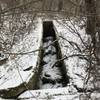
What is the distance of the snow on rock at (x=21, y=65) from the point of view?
228 inches

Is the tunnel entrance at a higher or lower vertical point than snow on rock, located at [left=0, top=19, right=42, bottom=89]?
lower

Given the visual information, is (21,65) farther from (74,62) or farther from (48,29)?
(48,29)

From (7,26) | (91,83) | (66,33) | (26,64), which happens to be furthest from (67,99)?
(7,26)

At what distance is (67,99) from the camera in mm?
5266

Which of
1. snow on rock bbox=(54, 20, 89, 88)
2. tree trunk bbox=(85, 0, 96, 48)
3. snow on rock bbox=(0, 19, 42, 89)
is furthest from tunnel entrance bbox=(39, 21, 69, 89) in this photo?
tree trunk bbox=(85, 0, 96, 48)

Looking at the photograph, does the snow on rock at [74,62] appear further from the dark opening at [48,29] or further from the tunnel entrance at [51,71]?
the dark opening at [48,29]

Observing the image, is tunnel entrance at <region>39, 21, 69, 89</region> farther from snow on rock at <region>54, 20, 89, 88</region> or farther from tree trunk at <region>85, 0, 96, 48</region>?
tree trunk at <region>85, 0, 96, 48</region>

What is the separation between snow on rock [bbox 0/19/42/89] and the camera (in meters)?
A: 5.79

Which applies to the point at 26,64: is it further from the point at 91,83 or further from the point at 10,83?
the point at 91,83

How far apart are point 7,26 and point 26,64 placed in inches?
127

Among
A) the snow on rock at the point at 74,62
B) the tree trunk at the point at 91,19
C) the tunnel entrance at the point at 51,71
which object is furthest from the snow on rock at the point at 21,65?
the tree trunk at the point at 91,19

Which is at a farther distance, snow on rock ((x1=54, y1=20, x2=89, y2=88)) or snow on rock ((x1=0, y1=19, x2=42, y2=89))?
snow on rock ((x1=54, y1=20, x2=89, y2=88))

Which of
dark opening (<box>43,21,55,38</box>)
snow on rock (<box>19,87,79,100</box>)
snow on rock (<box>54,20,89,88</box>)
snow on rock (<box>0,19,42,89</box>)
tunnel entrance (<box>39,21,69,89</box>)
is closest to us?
snow on rock (<box>19,87,79,100</box>)

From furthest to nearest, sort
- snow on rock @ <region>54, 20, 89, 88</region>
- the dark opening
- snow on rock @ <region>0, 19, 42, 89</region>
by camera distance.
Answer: the dark opening
snow on rock @ <region>54, 20, 89, 88</region>
snow on rock @ <region>0, 19, 42, 89</region>
